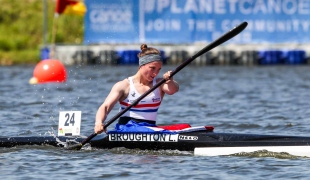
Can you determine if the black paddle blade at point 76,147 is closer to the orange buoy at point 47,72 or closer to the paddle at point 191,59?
the paddle at point 191,59

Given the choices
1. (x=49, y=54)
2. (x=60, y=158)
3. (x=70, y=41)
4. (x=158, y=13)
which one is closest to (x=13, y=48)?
(x=70, y=41)

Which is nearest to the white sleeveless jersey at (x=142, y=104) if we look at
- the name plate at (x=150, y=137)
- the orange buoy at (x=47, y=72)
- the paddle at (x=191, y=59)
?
the paddle at (x=191, y=59)

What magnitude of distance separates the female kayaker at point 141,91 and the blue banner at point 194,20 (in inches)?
766

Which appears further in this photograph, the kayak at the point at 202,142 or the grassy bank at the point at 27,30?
the grassy bank at the point at 27,30

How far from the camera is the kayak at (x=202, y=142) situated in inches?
408

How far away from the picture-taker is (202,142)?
10688 mm

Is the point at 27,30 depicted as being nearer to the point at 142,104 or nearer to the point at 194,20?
the point at 194,20

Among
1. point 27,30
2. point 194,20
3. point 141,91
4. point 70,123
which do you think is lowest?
point 70,123

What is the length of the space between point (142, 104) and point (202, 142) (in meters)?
0.89

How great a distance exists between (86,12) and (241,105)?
44.7 feet

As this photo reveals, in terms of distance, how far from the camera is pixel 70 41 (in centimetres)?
3728

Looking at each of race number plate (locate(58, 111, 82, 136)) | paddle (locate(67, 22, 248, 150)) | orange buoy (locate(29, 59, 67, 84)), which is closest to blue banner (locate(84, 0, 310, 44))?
orange buoy (locate(29, 59, 67, 84))

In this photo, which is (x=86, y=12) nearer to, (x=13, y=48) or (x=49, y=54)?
(x=49, y=54)

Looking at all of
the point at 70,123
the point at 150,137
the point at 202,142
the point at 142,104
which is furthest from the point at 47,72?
the point at 202,142
